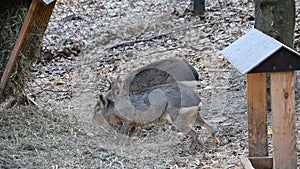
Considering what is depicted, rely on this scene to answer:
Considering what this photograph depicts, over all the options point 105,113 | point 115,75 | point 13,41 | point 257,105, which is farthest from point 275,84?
point 115,75

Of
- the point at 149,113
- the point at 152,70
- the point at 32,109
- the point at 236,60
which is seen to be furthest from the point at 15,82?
the point at 236,60

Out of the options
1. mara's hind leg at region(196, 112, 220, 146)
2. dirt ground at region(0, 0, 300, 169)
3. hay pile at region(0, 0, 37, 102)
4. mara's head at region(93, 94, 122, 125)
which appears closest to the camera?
dirt ground at region(0, 0, 300, 169)

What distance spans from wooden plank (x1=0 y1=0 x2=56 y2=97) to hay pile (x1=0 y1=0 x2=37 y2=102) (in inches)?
3.6

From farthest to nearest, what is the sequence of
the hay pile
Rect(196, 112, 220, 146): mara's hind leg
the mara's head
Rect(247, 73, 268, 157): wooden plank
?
the mara's head, the hay pile, Rect(196, 112, 220, 146): mara's hind leg, Rect(247, 73, 268, 157): wooden plank

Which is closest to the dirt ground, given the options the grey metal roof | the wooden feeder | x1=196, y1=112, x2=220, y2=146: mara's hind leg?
x1=196, y1=112, x2=220, y2=146: mara's hind leg

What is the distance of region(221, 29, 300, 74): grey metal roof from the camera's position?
3.60 meters

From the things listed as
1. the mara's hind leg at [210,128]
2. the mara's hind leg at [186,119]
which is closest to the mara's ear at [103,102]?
the mara's hind leg at [186,119]

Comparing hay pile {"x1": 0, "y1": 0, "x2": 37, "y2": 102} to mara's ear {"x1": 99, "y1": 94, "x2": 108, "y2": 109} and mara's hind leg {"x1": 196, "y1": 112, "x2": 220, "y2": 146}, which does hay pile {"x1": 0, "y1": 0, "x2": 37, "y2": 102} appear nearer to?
mara's ear {"x1": 99, "y1": 94, "x2": 108, "y2": 109}

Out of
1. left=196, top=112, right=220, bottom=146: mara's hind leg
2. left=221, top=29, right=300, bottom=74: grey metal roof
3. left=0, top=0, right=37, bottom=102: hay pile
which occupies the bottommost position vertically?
left=196, top=112, right=220, bottom=146: mara's hind leg

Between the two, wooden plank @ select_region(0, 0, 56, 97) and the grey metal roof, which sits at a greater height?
the grey metal roof

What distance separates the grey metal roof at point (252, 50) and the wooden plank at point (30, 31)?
8.37ft

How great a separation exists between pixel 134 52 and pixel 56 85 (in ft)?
5.23

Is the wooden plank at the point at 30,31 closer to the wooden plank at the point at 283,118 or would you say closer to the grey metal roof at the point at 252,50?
the grey metal roof at the point at 252,50

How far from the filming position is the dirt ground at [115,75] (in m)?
5.67
